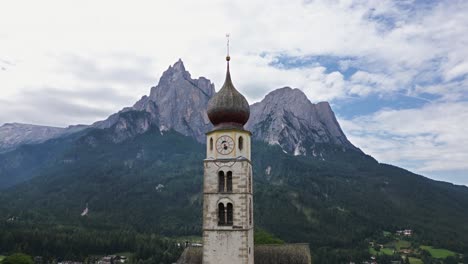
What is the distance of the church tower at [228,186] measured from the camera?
36.7 metres

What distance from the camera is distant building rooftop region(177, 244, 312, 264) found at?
4100cm

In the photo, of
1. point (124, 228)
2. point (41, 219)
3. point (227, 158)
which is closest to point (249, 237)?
point (227, 158)

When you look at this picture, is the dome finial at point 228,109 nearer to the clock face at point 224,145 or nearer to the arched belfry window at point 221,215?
the clock face at point 224,145

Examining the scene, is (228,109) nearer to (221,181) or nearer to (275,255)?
(221,181)

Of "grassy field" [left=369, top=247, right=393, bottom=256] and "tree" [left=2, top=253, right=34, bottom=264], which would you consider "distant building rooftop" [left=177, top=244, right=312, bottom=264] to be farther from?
"grassy field" [left=369, top=247, right=393, bottom=256]

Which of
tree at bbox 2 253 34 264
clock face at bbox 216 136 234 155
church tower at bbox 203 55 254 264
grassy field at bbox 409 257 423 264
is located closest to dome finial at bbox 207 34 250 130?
church tower at bbox 203 55 254 264

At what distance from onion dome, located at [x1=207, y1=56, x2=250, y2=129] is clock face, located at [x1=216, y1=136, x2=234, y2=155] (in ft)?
3.45

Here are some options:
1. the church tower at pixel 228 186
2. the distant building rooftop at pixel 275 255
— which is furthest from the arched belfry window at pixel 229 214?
the distant building rooftop at pixel 275 255

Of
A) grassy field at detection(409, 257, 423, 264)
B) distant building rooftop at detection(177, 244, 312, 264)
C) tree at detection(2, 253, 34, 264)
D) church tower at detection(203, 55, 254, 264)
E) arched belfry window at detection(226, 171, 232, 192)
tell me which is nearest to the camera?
church tower at detection(203, 55, 254, 264)

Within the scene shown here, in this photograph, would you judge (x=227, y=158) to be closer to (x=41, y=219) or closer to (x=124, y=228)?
(x=124, y=228)

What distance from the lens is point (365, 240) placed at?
170125 millimetres

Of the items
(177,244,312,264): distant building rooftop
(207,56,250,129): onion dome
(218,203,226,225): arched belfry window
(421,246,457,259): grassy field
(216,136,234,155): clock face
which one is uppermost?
(207,56,250,129): onion dome

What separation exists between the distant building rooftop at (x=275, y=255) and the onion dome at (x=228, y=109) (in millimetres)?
12412

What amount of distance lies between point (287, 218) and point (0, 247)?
105m
